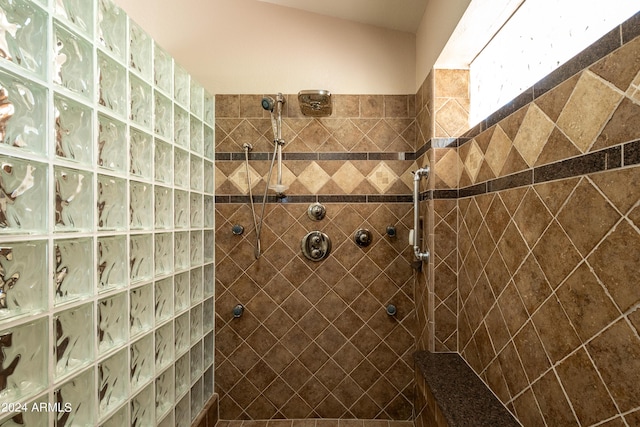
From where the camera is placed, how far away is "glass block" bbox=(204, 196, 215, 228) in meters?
2.21

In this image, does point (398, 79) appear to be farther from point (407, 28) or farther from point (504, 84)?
point (504, 84)

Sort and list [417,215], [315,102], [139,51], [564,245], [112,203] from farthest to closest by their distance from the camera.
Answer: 1. [315,102]
2. [417,215]
3. [139,51]
4. [112,203]
5. [564,245]

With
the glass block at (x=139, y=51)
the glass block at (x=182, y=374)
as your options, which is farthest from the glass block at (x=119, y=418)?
the glass block at (x=139, y=51)

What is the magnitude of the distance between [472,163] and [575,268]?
845 mm

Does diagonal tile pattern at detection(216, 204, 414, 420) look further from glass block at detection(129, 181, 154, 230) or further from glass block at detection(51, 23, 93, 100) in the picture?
glass block at detection(51, 23, 93, 100)

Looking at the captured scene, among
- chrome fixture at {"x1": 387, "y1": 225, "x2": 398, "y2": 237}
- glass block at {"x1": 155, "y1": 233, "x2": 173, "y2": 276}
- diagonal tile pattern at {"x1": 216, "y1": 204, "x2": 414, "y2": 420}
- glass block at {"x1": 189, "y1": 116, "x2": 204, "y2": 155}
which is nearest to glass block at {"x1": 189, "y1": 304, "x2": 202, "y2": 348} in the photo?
diagonal tile pattern at {"x1": 216, "y1": 204, "x2": 414, "y2": 420}

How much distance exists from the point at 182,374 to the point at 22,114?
4.77 ft

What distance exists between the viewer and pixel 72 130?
42.6 inches

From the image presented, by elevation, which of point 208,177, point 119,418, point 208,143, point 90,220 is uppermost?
point 208,143

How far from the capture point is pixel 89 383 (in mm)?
1136

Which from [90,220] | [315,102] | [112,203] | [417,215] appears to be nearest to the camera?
[90,220]

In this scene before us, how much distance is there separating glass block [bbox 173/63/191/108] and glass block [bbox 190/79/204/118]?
8 centimetres

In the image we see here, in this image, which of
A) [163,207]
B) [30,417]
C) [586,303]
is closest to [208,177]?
[163,207]

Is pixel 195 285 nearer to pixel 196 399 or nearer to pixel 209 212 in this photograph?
pixel 209 212
